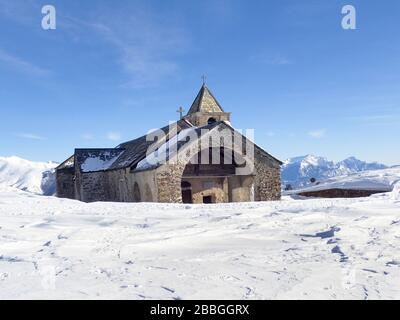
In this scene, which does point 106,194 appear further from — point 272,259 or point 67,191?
point 272,259

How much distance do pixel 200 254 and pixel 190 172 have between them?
18577 mm

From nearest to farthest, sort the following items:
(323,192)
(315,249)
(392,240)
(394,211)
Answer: (315,249), (392,240), (394,211), (323,192)

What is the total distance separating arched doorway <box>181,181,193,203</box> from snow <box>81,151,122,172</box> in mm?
7642

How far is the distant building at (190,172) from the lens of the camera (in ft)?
69.1

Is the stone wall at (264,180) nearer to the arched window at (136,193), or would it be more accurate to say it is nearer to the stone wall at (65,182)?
the arched window at (136,193)

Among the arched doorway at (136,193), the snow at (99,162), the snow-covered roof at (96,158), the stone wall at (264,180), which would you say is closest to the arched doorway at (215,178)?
the stone wall at (264,180)

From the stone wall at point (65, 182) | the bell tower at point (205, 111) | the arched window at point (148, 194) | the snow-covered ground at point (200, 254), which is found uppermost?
the bell tower at point (205, 111)

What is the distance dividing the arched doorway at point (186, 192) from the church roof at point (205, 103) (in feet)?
31.0

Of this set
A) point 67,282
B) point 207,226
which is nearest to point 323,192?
point 207,226

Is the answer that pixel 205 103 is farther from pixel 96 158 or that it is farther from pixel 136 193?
pixel 136 193
